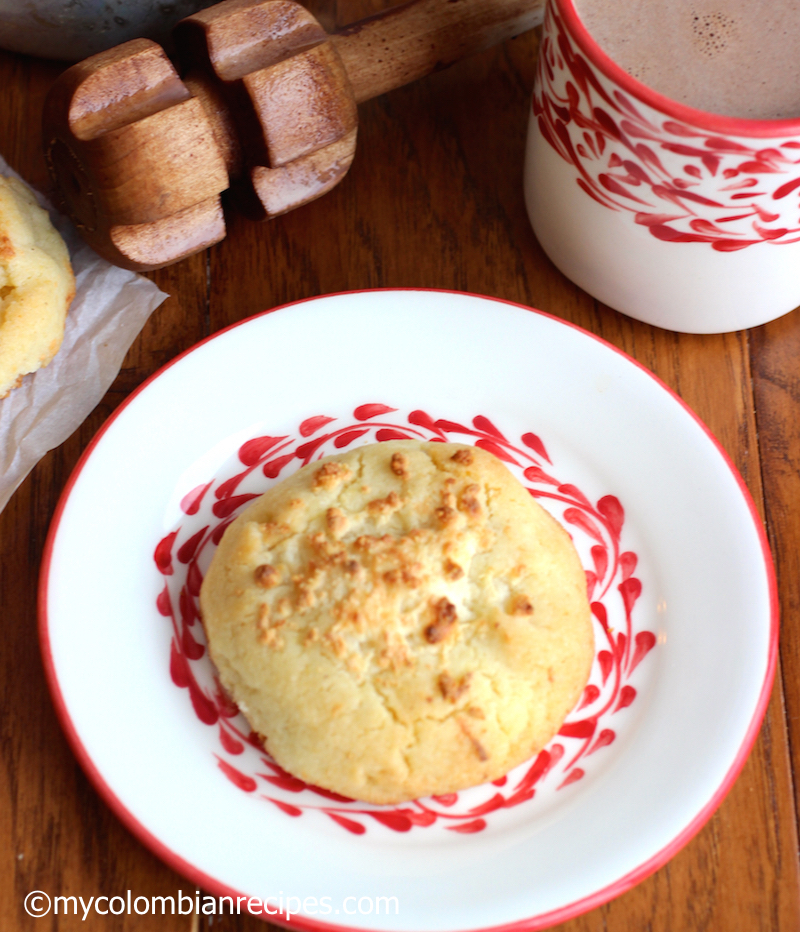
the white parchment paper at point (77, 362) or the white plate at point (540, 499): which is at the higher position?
the white parchment paper at point (77, 362)

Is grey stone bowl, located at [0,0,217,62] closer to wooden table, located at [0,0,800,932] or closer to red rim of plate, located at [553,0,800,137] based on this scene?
wooden table, located at [0,0,800,932]

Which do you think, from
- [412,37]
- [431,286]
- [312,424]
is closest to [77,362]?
[312,424]

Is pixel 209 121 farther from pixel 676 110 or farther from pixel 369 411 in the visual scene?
pixel 676 110

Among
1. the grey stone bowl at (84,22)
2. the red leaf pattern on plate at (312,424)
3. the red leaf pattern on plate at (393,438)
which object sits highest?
the grey stone bowl at (84,22)

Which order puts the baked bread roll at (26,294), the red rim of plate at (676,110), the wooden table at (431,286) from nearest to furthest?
the red rim of plate at (676,110)
the wooden table at (431,286)
the baked bread roll at (26,294)

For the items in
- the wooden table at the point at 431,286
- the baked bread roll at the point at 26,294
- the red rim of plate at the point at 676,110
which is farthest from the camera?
the baked bread roll at the point at 26,294

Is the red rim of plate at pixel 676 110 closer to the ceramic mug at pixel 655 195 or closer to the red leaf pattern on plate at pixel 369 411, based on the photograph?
the ceramic mug at pixel 655 195

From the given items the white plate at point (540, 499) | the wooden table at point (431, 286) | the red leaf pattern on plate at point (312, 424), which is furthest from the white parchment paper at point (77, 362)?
the red leaf pattern on plate at point (312, 424)

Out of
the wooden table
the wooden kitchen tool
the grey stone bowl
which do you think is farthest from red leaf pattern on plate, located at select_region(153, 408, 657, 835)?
the grey stone bowl
